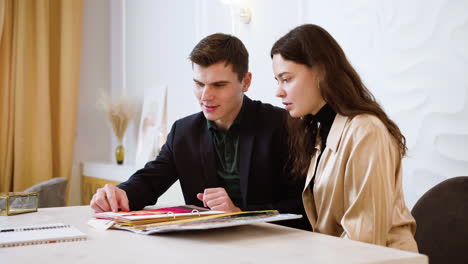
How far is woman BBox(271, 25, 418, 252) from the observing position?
1300mm

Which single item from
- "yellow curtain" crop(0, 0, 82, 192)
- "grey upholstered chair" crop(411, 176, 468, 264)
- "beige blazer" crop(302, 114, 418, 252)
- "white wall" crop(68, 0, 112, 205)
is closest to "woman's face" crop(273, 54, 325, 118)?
"beige blazer" crop(302, 114, 418, 252)

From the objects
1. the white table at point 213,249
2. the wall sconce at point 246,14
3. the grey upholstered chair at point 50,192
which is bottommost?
the grey upholstered chair at point 50,192

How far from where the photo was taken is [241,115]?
199cm

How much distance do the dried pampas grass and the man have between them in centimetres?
240

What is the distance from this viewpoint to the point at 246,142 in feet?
6.33

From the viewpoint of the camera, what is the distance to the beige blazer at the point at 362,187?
1.29 meters

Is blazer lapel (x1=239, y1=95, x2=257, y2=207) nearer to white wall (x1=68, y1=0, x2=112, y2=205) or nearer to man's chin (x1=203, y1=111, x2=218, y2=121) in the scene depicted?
man's chin (x1=203, y1=111, x2=218, y2=121)

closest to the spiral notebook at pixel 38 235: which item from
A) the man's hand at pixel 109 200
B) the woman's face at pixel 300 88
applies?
the man's hand at pixel 109 200

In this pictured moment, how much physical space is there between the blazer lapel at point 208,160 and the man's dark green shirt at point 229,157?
0.11 ft

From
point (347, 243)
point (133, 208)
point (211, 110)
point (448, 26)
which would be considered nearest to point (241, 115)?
point (211, 110)

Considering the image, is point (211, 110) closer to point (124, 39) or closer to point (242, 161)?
point (242, 161)

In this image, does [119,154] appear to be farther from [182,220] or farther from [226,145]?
[182,220]

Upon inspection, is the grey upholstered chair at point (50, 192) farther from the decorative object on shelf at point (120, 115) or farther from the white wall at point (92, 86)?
the white wall at point (92, 86)

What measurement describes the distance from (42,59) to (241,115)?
3.12 m
